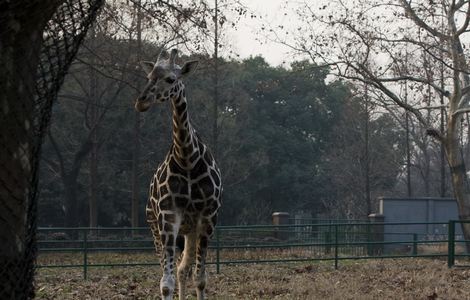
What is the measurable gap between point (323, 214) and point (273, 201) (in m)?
3.47

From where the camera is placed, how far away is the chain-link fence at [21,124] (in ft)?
12.7

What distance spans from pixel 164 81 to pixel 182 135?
792mm

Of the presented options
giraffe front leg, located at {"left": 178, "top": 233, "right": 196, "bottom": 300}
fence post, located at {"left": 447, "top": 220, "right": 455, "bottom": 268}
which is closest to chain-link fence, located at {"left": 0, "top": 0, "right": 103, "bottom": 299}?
giraffe front leg, located at {"left": 178, "top": 233, "right": 196, "bottom": 300}

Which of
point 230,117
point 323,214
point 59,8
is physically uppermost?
point 230,117

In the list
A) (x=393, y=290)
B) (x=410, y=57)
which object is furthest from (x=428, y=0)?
(x=393, y=290)

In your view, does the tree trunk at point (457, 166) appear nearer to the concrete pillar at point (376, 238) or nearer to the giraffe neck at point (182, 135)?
the concrete pillar at point (376, 238)

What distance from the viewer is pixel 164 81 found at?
340 inches

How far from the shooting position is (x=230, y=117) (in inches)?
1635

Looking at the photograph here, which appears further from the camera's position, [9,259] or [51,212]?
[51,212]

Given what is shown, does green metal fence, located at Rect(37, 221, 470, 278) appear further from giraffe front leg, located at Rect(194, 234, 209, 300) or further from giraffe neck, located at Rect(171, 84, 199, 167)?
giraffe neck, located at Rect(171, 84, 199, 167)

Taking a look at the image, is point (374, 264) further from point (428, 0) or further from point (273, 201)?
point (273, 201)

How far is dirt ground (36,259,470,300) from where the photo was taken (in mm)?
11367

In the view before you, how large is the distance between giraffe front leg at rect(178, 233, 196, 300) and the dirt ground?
1.37m

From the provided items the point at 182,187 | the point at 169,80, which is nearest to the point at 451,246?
the point at 182,187
